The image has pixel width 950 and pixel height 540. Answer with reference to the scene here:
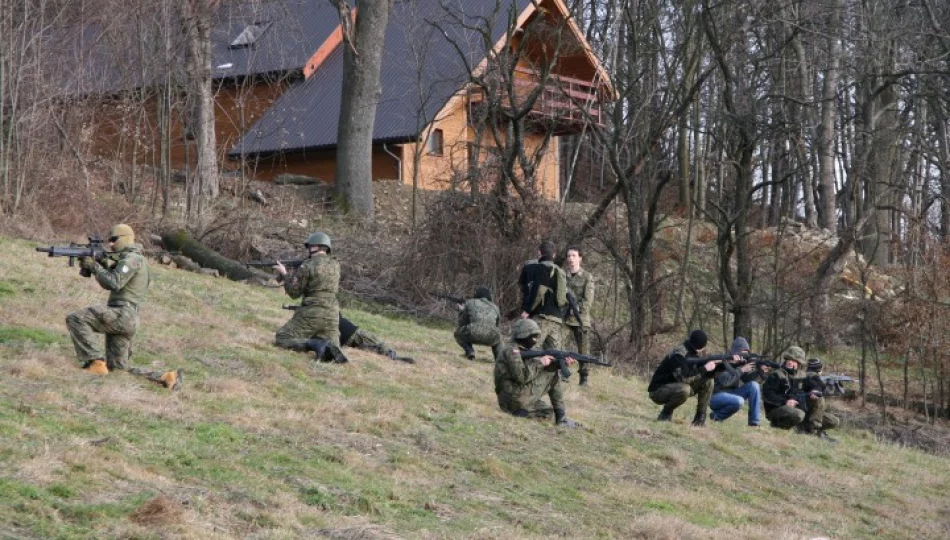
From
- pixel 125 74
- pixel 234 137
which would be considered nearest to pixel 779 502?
pixel 125 74

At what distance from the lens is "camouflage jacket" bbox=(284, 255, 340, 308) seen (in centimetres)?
1791

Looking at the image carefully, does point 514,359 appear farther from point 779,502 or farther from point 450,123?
point 450,123

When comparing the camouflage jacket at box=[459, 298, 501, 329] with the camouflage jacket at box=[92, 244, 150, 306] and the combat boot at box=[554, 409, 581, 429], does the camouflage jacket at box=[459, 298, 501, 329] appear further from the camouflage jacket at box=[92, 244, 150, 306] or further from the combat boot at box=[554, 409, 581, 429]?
the camouflage jacket at box=[92, 244, 150, 306]

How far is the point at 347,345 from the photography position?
20.0 meters

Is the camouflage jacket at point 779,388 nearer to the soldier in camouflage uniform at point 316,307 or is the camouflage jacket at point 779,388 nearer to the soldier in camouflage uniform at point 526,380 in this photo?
the soldier in camouflage uniform at point 526,380

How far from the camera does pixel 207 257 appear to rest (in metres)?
27.2

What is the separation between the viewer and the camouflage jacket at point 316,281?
1791 centimetres

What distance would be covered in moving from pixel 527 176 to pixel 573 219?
6.13 feet

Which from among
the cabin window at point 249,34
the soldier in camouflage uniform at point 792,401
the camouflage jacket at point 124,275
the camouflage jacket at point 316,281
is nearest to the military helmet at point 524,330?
the camouflage jacket at point 316,281

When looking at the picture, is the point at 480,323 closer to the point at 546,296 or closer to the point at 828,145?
the point at 546,296

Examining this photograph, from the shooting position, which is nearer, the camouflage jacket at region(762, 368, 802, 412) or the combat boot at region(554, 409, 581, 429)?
the combat boot at region(554, 409, 581, 429)

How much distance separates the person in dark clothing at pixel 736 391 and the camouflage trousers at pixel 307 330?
512 cm

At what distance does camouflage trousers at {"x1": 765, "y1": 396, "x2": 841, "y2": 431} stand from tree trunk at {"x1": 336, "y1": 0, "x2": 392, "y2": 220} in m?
16.7

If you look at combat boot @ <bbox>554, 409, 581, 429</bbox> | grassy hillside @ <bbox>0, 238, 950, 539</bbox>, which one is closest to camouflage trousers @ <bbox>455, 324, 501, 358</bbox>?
grassy hillside @ <bbox>0, 238, 950, 539</bbox>
